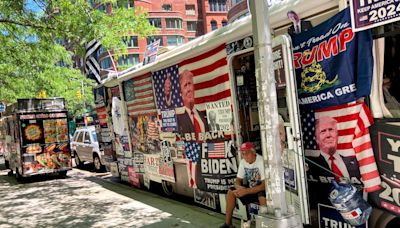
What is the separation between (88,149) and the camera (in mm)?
15906

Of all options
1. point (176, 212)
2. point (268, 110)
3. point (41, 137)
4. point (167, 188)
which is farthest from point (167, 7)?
point (268, 110)

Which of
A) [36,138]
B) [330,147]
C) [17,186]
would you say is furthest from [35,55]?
[330,147]

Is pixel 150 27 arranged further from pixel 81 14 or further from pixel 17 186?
pixel 17 186

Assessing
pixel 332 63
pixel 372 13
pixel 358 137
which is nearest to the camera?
pixel 372 13

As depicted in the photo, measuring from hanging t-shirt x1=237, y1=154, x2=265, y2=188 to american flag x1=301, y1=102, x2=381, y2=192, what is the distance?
1415 millimetres

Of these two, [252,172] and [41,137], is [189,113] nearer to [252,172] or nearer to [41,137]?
[252,172]

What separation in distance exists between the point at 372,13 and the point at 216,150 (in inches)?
138

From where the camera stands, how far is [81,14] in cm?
944

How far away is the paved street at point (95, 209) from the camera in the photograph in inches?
280

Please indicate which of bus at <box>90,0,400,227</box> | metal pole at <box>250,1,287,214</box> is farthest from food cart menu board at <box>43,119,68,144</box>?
metal pole at <box>250,1,287,214</box>

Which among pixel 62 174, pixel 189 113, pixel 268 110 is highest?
pixel 189 113

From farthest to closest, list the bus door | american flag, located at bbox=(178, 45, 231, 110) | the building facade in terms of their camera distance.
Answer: the building facade
american flag, located at bbox=(178, 45, 231, 110)
the bus door

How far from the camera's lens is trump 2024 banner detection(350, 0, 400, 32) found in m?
3.81

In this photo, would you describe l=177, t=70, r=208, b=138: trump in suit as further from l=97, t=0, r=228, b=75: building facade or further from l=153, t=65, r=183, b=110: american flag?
l=97, t=0, r=228, b=75: building facade
